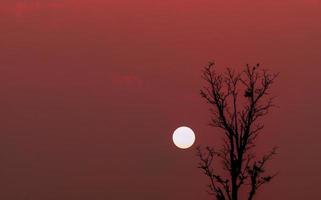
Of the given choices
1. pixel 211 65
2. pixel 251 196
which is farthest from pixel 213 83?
pixel 251 196

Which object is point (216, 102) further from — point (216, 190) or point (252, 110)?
point (216, 190)

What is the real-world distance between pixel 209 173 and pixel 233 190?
1.74 m

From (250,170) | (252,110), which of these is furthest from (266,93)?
(250,170)

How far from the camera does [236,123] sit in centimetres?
3322

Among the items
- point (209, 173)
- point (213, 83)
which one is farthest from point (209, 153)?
point (213, 83)

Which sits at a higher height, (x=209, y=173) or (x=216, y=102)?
(x=216, y=102)

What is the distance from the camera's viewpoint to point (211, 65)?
33875mm

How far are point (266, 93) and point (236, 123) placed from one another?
5.86ft

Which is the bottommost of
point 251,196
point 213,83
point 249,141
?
point 251,196

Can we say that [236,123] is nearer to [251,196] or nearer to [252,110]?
[252,110]

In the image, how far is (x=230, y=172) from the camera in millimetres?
32906

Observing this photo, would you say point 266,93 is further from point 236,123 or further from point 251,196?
point 251,196

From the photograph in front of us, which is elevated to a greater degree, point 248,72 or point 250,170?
point 248,72

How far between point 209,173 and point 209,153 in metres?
0.86
